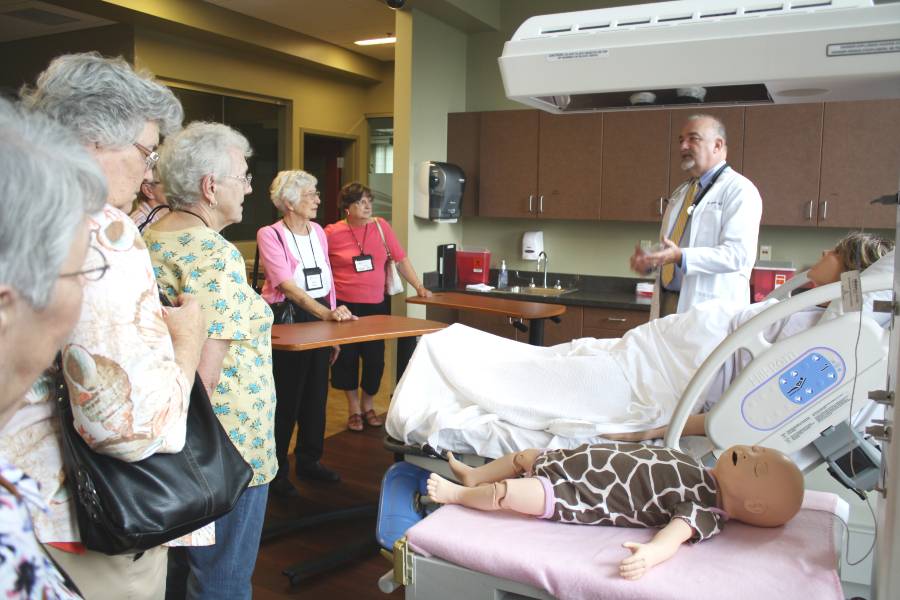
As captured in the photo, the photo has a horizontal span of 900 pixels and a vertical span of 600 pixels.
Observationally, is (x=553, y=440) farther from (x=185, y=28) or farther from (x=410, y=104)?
(x=185, y=28)

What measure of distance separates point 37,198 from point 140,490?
595 mm

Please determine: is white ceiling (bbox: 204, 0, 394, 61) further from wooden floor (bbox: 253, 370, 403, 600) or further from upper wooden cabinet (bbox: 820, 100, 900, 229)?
wooden floor (bbox: 253, 370, 403, 600)

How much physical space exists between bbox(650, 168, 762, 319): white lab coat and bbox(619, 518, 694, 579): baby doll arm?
1946 mm

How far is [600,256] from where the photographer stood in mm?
5395

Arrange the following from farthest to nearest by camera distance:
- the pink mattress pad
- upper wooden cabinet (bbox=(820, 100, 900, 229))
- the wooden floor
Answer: upper wooden cabinet (bbox=(820, 100, 900, 229)) → the wooden floor → the pink mattress pad

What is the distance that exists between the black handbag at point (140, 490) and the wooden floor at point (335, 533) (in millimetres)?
1566

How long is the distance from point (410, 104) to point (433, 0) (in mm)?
698

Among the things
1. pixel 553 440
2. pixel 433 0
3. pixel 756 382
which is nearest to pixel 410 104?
pixel 433 0

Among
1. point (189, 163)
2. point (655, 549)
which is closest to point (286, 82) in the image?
point (189, 163)

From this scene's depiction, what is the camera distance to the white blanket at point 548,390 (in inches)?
88.1

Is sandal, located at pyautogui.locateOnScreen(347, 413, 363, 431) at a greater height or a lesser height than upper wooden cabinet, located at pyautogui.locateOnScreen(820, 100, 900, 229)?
lesser

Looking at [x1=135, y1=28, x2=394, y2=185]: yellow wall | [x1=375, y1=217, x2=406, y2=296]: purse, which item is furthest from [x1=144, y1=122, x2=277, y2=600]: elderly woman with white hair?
[x1=135, y1=28, x2=394, y2=185]: yellow wall

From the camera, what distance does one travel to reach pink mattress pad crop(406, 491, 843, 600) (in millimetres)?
1166

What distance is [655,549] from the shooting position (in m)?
1.24
